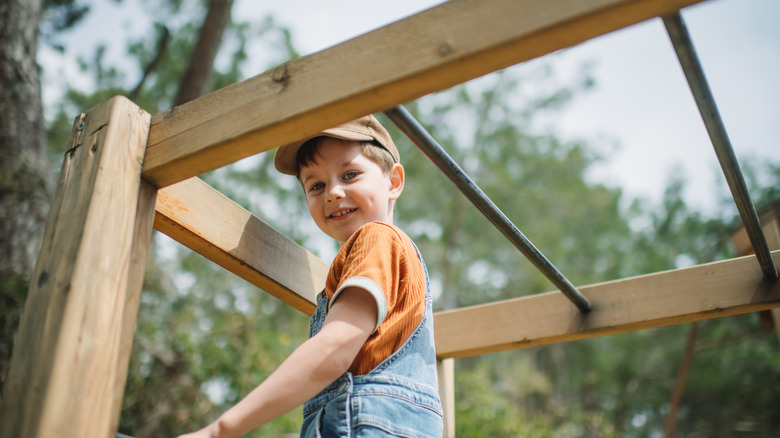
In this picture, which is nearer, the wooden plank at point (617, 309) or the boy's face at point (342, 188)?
the boy's face at point (342, 188)

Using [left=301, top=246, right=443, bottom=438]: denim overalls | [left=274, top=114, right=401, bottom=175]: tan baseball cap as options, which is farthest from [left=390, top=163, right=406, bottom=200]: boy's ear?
[left=301, top=246, right=443, bottom=438]: denim overalls

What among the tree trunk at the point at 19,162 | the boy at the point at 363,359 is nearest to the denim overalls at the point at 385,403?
the boy at the point at 363,359

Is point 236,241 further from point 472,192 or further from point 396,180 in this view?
point 472,192

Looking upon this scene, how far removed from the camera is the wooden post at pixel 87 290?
785 millimetres

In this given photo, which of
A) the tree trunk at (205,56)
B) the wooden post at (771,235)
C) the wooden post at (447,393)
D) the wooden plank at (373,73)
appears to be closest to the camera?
the wooden plank at (373,73)

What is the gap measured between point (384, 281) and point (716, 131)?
617mm

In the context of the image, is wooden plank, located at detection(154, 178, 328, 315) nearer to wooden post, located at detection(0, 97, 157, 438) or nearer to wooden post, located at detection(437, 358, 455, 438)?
wooden post, located at detection(0, 97, 157, 438)

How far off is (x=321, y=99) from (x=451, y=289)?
12.8 metres

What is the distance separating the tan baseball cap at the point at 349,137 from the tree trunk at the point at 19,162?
2.04 meters

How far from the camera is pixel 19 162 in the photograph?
3.27m

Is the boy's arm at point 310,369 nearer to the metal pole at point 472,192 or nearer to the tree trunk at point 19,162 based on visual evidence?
the metal pole at point 472,192

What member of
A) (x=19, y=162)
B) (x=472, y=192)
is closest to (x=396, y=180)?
(x=472, y=192)

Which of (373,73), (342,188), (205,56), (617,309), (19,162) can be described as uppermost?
(205,56)

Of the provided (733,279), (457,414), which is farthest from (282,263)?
(457,414)
